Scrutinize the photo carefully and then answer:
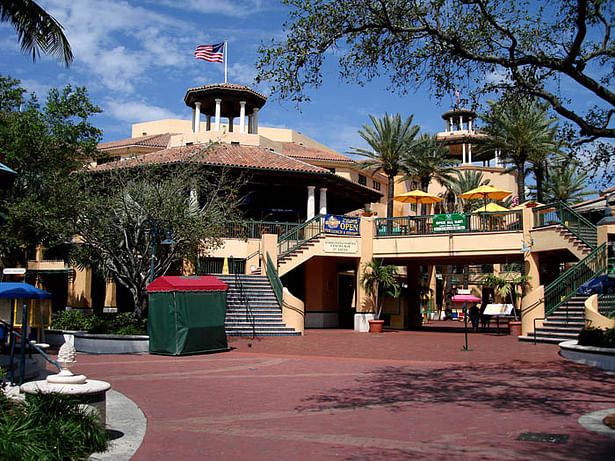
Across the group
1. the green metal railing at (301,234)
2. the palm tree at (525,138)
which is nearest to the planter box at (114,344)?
the green metal railing at (301,234)

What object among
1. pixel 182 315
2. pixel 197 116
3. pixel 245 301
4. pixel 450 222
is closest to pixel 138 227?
pixel 182 315

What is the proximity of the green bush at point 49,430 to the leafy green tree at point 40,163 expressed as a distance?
14.2m

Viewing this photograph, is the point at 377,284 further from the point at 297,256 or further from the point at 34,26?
the point at 34,26

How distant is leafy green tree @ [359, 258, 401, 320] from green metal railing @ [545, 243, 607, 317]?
7.47 m

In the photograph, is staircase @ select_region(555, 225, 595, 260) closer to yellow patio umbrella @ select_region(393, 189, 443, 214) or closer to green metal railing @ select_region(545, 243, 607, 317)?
green metal railing @ select_region(545, 243, 607, 317)

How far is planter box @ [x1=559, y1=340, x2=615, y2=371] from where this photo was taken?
15.6 m

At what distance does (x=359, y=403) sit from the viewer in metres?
10.7

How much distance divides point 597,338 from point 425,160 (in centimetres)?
3039

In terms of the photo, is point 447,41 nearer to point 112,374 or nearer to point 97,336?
point 112,374

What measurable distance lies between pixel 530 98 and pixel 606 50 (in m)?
2.07

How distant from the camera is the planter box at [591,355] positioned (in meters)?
15.6

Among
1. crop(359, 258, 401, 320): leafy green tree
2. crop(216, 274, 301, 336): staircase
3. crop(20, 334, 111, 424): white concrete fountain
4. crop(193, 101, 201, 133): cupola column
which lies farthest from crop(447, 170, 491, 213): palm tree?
crop(20, 334, 111, 424): white concrete fountain

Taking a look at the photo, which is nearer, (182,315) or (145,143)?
(182,315)

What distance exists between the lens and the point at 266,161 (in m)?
34.4
